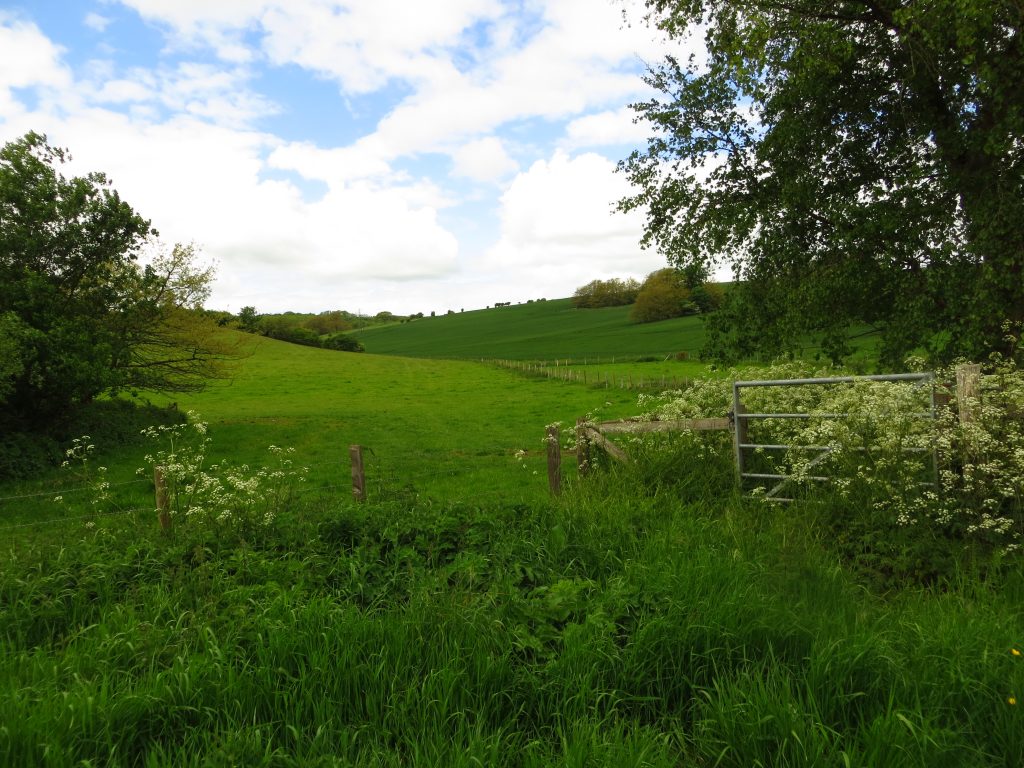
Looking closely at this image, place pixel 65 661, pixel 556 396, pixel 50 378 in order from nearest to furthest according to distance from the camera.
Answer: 1. pixel 65 661
2. pixel 50 378
3. pixel 556 396

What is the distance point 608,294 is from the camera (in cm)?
11656

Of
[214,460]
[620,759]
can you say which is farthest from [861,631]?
[214,460]

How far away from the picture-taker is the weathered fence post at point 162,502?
6215mm

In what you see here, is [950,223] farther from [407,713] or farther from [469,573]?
[407,713]

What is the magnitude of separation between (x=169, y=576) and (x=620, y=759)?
157 inches

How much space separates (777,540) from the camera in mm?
5793

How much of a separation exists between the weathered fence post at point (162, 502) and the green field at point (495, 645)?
0.11 meters

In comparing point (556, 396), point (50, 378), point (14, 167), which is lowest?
point (556, 396)

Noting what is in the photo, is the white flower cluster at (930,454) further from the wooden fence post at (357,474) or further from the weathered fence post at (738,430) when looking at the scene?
the wooden fence post at (357,474)

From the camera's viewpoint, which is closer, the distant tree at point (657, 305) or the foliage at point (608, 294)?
the distant tree at point (657, 305)

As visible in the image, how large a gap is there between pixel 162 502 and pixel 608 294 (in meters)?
114

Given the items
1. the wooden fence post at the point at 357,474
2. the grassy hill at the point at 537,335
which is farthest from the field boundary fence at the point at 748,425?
the grassy hill at the point at 537,335

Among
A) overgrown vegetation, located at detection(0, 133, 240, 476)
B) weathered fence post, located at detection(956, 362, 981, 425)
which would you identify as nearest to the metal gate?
weathered fence post, located at detection(956, 362, 981, 425)

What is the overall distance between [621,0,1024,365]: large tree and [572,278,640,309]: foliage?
103190 millimetres
